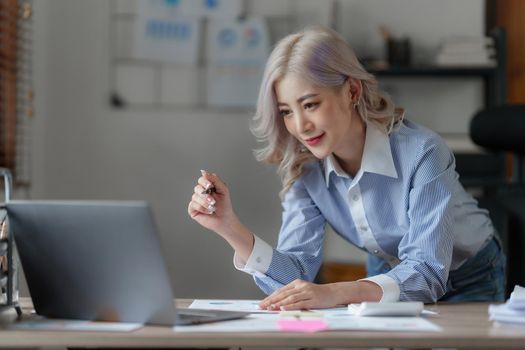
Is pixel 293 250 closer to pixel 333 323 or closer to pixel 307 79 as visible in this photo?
pixel 307 79

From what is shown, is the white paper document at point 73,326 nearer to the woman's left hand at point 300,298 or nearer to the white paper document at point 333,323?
the white paper document at point 333,323

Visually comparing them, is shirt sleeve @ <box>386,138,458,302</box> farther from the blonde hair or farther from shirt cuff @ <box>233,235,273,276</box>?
shirt cuff @ <box>233,235,273,276</box>

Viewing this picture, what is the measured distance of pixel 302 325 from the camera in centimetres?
131

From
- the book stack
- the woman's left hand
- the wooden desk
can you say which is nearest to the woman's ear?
the woman's left hand

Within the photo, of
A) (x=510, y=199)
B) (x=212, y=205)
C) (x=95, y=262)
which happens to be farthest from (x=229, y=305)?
(x=510, y=199)

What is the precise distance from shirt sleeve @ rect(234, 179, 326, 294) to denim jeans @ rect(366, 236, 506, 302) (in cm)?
33

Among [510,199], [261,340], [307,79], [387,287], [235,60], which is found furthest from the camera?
[235,60]

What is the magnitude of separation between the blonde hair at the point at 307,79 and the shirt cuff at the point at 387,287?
0.40 metres

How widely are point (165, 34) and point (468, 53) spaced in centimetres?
145

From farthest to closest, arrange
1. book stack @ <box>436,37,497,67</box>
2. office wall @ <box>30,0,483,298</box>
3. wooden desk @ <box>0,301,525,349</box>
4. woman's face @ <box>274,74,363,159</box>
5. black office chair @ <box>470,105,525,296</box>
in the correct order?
office wall @ <box>30,0,483,298</box> < book stack @ <box>436,37,497,67</box> < black office chair @ <box>470,105,525,296</box> < woman's face @ <box>274,74,363,159</box> < wooden desk @ <box>0,301,525,349</box>

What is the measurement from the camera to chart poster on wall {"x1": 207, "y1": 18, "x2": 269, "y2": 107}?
14.1 feet

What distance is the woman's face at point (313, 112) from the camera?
1834 millimetres

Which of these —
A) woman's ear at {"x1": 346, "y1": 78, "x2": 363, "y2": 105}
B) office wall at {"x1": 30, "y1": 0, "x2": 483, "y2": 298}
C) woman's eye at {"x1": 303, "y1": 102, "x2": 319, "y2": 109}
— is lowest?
office wall at {"x1": 30, "y1": 0, "x2": 483, "y2": 298}

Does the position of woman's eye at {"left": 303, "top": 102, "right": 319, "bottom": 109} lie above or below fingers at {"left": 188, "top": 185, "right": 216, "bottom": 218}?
above
